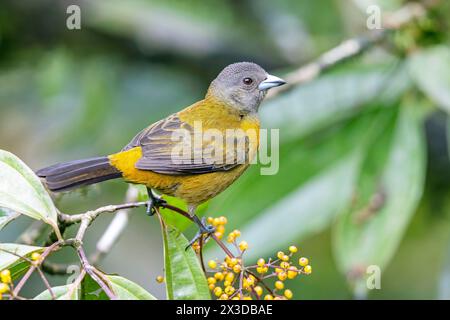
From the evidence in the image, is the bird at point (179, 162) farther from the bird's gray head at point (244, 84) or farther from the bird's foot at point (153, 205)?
the bird's gray head at point (244, 84)

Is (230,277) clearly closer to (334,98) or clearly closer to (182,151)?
(182,151)

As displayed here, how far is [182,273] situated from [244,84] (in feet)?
4.33

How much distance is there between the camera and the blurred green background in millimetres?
4191

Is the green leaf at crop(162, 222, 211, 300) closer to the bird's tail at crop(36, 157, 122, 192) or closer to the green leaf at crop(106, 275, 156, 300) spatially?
the green leaf at crop(106, 275, 156, 300)

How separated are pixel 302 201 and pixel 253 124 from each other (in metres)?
1.21

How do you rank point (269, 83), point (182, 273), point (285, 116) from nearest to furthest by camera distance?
1. point (182, 273)
2. point (269, 83)
3. point (285, 116)

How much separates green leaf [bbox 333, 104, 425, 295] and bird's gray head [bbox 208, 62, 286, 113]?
0.94 metres

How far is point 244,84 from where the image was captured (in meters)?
3.52

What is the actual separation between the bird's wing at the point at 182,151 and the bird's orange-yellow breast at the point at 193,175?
30 mm

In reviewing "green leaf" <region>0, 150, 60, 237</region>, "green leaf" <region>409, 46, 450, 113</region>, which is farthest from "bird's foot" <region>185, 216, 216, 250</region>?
"green leaf" <region>409, 46, 450, 113</region>

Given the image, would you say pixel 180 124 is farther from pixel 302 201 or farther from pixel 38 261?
pixel 302 201

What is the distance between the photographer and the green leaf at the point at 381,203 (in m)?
3.96

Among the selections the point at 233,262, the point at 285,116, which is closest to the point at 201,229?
the point at 233,262
